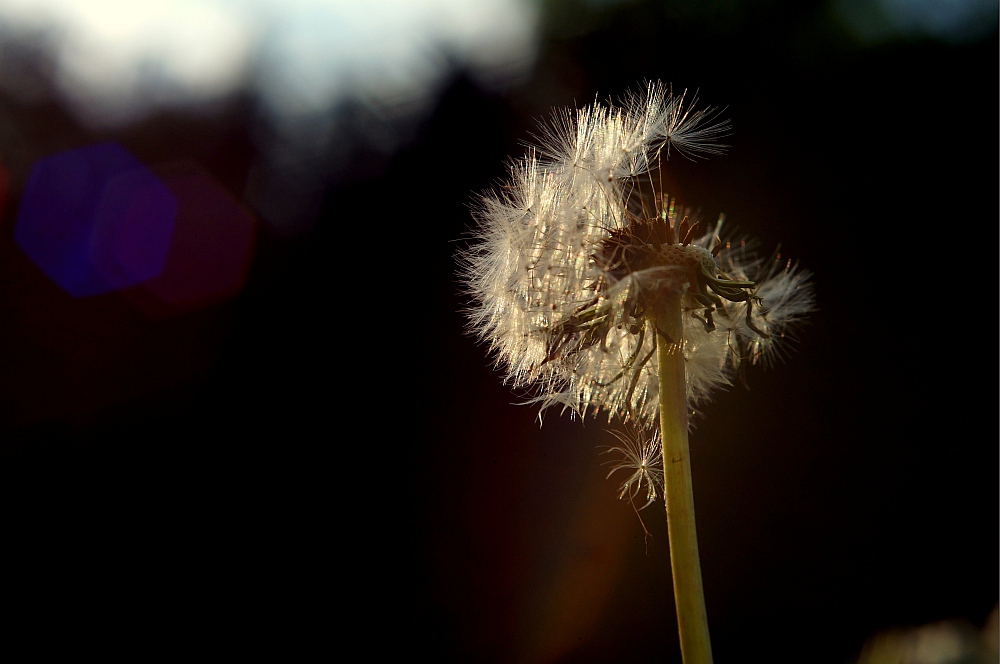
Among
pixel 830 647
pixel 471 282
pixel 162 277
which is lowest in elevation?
pixel 830 647

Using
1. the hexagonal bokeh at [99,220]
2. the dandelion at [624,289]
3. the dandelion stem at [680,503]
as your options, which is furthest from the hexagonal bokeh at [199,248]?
the dandelion stem at [680,503]

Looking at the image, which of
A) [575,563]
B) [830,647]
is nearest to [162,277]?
[575,563]

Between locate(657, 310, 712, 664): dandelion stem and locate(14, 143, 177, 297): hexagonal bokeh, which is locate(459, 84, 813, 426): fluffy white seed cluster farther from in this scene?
locate(14, 143, 177, 297): hexagonal bokeh

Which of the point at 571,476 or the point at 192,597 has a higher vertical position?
the point at 571,476

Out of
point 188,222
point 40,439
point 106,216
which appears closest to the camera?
point 40,439

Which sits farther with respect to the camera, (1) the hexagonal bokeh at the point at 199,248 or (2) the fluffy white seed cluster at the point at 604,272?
(1) the hexagonal bokeh at the point at 199,248

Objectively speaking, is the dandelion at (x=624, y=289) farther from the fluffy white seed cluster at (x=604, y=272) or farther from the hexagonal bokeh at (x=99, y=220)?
the hexagonal bokeh at (x=99, y=220)

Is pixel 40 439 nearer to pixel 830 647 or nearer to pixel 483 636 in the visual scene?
pixel 483 636
